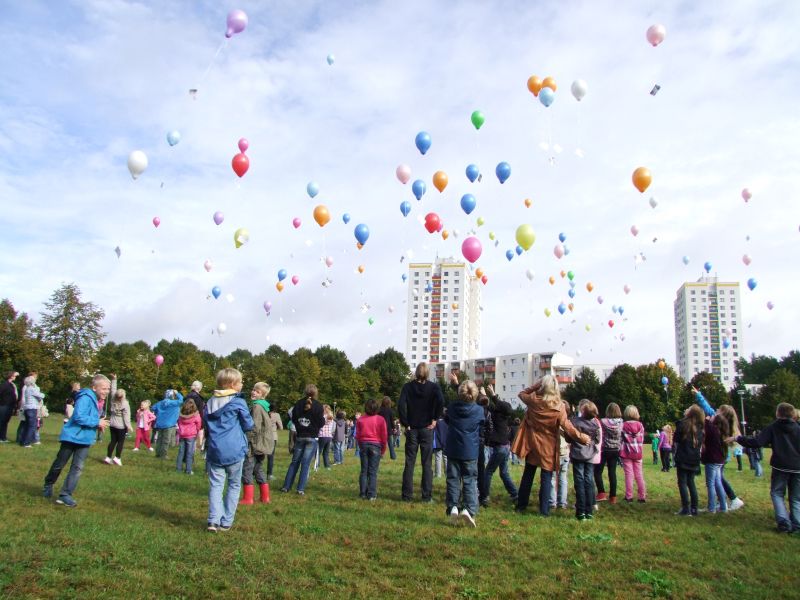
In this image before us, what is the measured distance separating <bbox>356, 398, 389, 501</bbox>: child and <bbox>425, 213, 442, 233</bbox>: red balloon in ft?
34.0

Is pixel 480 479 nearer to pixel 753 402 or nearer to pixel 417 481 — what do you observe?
pixel 417 481

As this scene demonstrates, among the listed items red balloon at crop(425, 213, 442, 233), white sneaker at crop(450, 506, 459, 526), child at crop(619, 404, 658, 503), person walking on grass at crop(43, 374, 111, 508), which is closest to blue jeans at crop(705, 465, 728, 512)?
child at crop(619, 404, 658, 503)

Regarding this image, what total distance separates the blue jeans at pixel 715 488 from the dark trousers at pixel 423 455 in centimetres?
485

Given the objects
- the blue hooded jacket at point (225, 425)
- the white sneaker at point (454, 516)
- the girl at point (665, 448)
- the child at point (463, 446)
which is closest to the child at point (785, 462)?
the child at point (463, 446)

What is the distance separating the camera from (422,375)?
9672mm

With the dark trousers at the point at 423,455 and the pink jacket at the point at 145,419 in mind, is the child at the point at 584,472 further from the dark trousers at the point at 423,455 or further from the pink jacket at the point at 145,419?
the pink jacket at the point at 145,419

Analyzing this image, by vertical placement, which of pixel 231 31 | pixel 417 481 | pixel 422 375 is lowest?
pixel 417 481

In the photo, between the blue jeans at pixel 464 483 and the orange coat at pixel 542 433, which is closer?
the blue jeans at pixel 464 483

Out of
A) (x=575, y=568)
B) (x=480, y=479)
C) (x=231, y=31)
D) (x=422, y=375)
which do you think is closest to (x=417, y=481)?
(x=480, y=479)

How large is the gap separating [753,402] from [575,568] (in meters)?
79.3

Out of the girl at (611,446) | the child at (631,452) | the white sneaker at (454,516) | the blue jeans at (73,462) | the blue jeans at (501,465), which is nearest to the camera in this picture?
the white sneaker at (454,516)

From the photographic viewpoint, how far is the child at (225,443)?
23.3 ft

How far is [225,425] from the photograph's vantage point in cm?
730

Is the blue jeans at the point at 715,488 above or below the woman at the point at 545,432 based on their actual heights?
below
